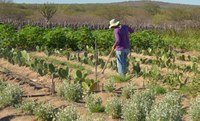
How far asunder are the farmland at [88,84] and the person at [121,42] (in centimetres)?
25

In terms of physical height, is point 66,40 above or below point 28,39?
below

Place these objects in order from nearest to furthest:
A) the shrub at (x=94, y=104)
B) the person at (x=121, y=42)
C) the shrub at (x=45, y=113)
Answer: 1. the shrub at (x=45, y=113)
2. the shrub at (x=94, y=104)
3. the person at (x=121, y=42)

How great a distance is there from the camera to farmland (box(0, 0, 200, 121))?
26.6 feet

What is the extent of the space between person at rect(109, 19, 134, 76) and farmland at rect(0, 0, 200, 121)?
25 centimetres

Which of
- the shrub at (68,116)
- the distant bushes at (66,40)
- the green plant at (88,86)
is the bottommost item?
the distant bushes at (66,40)

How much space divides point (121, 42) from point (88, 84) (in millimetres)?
2717

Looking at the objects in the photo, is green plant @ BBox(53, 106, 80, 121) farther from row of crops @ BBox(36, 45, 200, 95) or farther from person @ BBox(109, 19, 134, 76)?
person @ BBox(109, 19, 134, 76)

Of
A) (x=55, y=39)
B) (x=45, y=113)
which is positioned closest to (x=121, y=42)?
(x=45, y=113)

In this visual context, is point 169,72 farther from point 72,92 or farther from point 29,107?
point 29,107

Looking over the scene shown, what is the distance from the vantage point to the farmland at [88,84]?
811cm

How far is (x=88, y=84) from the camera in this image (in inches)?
418

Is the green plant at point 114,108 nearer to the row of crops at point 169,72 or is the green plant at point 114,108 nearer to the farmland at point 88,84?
the farmland at point 88,84

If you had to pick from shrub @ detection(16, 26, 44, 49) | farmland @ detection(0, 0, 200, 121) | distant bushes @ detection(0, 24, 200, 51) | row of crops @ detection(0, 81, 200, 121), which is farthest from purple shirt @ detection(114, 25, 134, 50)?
shrub @ detection(16, 26, 44, 49)

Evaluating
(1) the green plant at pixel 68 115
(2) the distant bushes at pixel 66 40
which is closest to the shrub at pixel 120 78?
(1) the green plant at pixel 68 115
